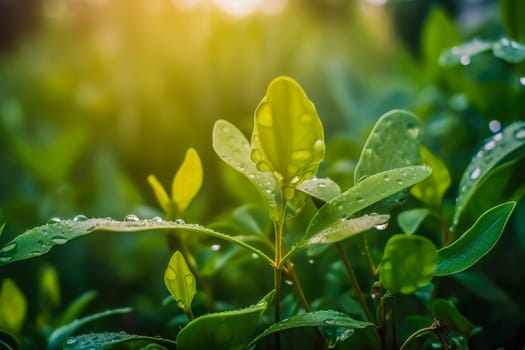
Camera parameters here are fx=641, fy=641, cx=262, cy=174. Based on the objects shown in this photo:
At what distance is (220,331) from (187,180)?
0.22 meters

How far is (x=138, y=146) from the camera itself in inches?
71.4

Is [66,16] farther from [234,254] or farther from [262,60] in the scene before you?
[234,254]

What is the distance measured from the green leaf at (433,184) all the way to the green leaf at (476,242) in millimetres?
172

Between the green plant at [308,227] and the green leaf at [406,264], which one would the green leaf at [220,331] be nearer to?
the green plant at [308,227]

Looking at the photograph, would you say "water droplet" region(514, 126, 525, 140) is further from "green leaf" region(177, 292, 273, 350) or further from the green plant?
"green leaf" region(177, 292, 273, 350)

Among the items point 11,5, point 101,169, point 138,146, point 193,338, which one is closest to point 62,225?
point 193,338

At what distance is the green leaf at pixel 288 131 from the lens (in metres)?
0.56

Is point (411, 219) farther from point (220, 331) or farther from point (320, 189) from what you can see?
point (220, 331)

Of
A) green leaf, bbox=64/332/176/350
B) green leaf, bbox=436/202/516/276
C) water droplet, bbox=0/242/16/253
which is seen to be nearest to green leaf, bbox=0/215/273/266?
water droplet, bbox=0/242/16/253

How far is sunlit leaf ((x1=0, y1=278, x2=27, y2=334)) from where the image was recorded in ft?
2.57

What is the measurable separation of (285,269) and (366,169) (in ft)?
0.45

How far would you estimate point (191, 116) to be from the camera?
6.00 ft

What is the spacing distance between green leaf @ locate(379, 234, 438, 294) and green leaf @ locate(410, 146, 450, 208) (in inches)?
8.7

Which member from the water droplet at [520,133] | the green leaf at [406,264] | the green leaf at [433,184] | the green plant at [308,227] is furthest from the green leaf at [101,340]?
the water droplet at [520,133]
